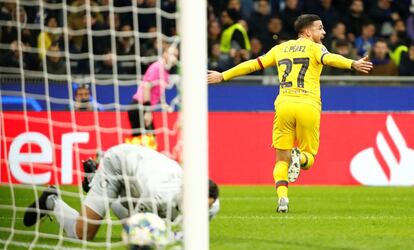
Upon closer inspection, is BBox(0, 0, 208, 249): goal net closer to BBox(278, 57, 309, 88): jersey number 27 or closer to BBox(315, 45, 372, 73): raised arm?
BBox(278, 57, 309, 88): jersey number 27

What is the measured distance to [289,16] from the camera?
65.9 ft

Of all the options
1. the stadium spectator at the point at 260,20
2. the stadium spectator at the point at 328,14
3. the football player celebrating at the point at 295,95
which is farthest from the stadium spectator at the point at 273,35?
the football player celebrating at the point at 295,95

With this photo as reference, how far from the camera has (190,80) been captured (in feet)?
23.8

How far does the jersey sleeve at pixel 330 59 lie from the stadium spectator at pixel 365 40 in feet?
26.6

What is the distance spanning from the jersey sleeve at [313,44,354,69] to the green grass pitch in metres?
1.55

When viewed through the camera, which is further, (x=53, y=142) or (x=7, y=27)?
(x=53, y=142)

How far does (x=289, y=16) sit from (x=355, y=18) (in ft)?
3.99

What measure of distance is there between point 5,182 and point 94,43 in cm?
239

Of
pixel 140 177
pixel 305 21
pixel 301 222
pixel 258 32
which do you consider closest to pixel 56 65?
pixel 258 32

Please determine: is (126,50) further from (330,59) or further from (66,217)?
(66,217)

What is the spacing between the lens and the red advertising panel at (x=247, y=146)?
635 inches

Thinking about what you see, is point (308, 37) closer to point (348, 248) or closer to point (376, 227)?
point (376, 227)

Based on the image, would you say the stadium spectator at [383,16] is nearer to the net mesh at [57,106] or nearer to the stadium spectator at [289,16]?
the stadium spectator at [289,16]

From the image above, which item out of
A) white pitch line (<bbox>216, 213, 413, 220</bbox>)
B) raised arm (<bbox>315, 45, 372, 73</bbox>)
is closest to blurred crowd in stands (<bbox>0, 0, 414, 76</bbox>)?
raised arm (<bbox>315, 45, 372, 73</bbox>)
